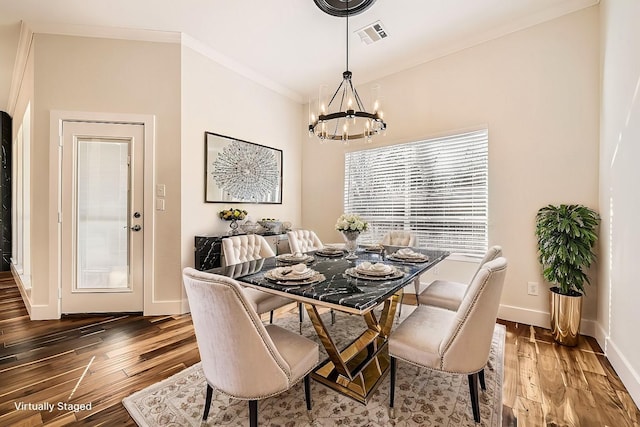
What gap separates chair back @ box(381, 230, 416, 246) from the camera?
3.19 meters

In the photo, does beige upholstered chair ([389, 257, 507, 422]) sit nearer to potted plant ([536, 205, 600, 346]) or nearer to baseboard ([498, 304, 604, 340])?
potted plant ([536, 205, 600, 346])

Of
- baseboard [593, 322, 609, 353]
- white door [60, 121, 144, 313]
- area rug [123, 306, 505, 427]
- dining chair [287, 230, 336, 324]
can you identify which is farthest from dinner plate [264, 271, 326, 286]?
baseboard [593, 322, 609, 353]

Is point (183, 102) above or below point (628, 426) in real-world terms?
above

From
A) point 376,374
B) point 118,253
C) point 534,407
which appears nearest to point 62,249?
point 118,253

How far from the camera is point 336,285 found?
1648mm

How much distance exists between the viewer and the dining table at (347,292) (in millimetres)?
1478

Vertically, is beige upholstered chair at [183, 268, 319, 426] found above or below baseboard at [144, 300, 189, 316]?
above

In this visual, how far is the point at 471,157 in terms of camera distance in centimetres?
329

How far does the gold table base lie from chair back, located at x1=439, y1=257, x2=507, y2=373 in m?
0.50

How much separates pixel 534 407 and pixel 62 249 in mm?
4434

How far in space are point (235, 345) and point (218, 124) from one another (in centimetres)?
312

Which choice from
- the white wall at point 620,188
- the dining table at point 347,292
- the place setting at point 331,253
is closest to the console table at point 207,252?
the dining table at point 347,292

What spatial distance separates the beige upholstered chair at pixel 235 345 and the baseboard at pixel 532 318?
8.76 ft

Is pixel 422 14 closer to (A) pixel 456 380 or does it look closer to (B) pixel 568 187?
(B) pixel 568 187
